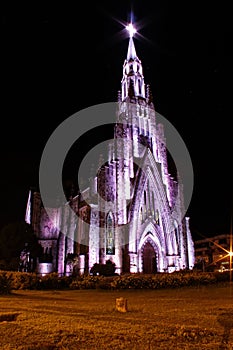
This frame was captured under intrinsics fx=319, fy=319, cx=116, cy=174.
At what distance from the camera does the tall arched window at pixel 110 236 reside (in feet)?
148

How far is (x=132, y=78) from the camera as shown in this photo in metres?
61.2

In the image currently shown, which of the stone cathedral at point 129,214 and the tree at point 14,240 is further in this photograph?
the tree at point 14,240

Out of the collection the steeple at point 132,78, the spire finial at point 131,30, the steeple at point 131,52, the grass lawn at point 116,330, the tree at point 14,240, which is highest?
the spire finial at point 131,30

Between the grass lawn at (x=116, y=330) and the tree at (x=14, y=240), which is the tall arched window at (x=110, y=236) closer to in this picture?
the tree at (x=14, y=240)

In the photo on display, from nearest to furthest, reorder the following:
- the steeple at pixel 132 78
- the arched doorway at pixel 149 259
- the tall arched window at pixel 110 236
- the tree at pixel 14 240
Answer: the tall arched window at pixel 110 236 → the tree at pixel 14 240 → the arched doorway at pixel 149 259 → the steeple at pixel 132 78

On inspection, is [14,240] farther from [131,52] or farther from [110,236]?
[131,52]

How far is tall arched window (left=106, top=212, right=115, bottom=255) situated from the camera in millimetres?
45000

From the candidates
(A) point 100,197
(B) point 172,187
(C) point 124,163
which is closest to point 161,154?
(B) point 172,187

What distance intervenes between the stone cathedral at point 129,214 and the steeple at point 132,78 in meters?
0.19

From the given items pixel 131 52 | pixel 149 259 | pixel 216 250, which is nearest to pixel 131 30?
pixel 131 52

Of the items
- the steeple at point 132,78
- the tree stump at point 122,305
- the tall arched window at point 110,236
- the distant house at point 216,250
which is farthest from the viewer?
Answer: the distant house at point 216,250

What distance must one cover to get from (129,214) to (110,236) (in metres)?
4.19

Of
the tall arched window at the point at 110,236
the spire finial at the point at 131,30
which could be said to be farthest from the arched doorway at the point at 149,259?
the spire finial at the point at 131,30

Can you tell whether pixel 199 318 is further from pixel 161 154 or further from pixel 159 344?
pixel 161 154
